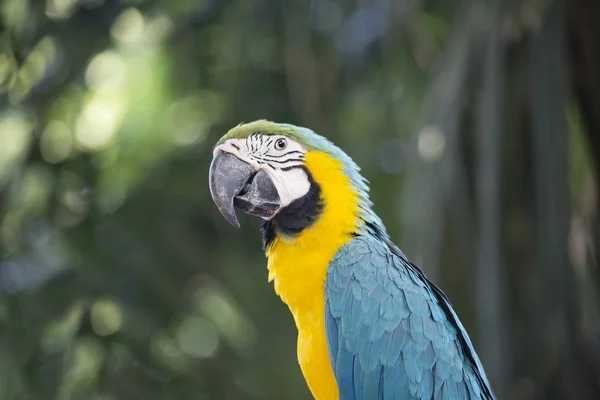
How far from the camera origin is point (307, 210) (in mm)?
1648

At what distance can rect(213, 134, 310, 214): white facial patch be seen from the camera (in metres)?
1.64

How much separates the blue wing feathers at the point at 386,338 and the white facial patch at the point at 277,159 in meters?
0.17

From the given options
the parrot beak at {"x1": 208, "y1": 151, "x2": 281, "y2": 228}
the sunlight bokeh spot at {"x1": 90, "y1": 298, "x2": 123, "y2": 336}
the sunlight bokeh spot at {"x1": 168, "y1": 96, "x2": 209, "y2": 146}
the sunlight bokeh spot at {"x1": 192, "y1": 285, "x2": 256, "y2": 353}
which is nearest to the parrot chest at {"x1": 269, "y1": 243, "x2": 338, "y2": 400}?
the parrot beak at {"x1": 208, "y1": 151, "x2": 281, "y2": 228}

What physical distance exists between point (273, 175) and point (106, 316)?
171 cm

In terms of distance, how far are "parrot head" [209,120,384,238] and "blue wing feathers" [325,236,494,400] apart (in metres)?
0.14

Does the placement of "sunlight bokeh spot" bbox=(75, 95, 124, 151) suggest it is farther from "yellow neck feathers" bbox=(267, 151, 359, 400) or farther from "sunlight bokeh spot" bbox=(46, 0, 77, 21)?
"yellow neck feathers" bbox=(267, 151, 359, 400)

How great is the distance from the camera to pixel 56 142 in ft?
10.1

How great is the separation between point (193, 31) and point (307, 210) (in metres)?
1.85

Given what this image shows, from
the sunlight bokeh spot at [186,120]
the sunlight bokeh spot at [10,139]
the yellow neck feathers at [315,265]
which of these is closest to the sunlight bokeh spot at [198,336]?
the sunlight bokeh spot at [186,120]

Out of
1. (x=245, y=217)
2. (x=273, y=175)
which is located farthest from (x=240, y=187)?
(x=245, y=217)

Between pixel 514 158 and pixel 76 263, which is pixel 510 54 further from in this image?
pixel 76 263

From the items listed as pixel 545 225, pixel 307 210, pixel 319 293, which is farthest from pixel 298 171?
pixel 545 225

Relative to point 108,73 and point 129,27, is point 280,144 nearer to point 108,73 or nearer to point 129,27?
point 129,27

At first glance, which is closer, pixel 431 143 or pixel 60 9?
pixel 431 143
